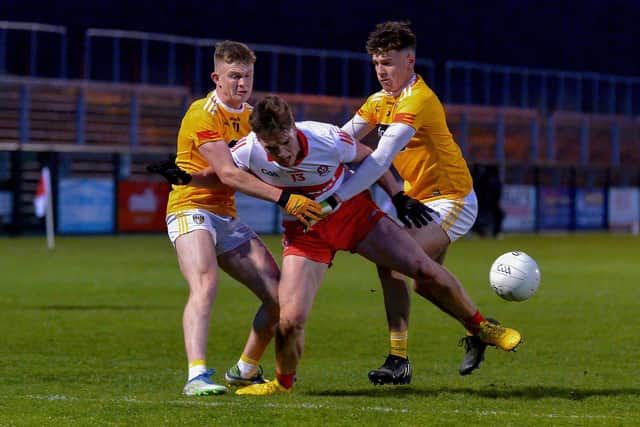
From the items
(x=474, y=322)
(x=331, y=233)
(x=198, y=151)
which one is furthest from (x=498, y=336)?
(x=198, y=151)

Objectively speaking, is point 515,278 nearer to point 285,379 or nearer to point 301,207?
point 285,379

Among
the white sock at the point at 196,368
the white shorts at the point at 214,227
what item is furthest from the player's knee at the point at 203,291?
the white sock at the point at 196,368

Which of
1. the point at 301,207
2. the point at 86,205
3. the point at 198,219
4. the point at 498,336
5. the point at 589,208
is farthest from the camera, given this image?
the point at 589,208

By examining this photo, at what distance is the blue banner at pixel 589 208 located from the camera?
42.9m

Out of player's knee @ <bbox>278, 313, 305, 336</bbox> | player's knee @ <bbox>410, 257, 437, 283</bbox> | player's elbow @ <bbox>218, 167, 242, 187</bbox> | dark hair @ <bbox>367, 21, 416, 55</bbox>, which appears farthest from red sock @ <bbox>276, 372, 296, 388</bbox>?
dark hair @ <bbox>367, 21, 416, 55</bbox>

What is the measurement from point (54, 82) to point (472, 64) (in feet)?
42.0

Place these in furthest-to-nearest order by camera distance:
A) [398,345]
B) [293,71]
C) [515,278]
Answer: [293,71]
[515,278]
[398,345]

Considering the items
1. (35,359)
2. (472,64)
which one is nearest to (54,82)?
(472,64)

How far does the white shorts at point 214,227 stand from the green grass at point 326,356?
979 millimetres

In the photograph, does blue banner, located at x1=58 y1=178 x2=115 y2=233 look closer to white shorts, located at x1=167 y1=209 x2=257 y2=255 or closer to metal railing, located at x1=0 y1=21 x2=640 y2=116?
metal railing, located at x1=0 y1=21 x2=640 y2=116

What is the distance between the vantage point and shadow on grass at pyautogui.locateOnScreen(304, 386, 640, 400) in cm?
799

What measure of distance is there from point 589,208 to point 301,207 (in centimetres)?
3687

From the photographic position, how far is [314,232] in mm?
7777

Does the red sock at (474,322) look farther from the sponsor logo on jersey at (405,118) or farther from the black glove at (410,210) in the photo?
the sponsor logo on jersey at (405,118)
